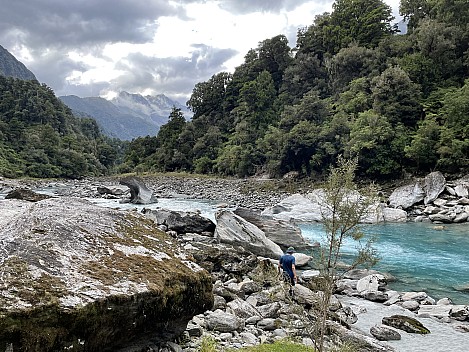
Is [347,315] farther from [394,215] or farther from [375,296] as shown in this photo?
[394,215]

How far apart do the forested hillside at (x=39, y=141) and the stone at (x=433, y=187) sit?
6221cm

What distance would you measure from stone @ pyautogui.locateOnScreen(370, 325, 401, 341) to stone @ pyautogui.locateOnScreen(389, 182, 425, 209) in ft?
78.1


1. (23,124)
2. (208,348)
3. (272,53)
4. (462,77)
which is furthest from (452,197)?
(23,124)

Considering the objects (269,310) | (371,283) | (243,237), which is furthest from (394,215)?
(269,310)

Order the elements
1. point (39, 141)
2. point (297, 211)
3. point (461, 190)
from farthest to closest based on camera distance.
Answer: point (39, 141), point (461, 190), point (297, 211)

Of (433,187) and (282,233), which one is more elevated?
(433,187)

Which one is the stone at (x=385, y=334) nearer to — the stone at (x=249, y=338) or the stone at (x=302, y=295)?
the stone at (x=302, y=295)

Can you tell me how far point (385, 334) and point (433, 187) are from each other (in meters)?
26.5

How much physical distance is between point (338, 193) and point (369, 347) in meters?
3.40

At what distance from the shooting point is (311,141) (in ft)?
161

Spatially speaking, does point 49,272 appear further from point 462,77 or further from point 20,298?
point 462,77

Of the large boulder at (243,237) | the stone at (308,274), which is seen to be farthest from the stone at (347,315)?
the large boulder at (243,237)

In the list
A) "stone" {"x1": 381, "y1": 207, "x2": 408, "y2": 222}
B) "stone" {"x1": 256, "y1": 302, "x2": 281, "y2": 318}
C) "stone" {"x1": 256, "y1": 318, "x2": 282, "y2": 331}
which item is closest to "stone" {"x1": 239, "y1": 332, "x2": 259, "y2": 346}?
"stone" {"x1": 256, "y1": 318, "x2": 282, "y2": 331}

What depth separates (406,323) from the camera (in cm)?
991
